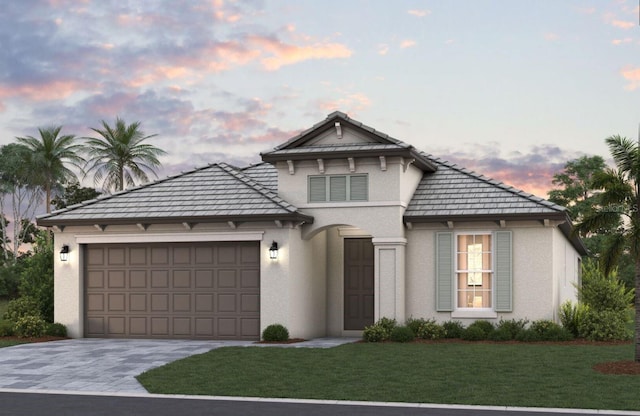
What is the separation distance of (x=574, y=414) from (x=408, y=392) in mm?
2779

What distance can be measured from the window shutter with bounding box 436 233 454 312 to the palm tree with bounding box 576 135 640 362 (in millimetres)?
6951

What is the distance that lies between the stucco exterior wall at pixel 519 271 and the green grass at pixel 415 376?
2838 millimetres

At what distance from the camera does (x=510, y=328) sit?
21969 mm

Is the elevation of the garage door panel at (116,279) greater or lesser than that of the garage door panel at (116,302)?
greater

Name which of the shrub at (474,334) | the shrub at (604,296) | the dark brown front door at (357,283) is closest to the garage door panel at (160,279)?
the dark brown front door at (357,283)

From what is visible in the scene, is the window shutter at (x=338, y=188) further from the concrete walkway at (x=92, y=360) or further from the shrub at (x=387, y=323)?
the concrete walkway at (x=92, y=360)

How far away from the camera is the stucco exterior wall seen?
73.5ft

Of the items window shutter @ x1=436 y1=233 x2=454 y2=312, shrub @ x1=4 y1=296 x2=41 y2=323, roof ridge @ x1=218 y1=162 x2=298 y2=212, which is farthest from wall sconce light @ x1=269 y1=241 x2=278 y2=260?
shrub @ x1=4 y1=296 x2=41 y2=323

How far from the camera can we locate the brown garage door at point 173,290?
2266cm

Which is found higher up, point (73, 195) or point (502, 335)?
point (73, 195)

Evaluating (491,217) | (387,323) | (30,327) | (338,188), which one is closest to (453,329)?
(387,323)

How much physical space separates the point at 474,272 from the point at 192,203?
798 centimetres

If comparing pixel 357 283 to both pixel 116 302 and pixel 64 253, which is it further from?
pixel 64 253

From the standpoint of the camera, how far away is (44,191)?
202ft
